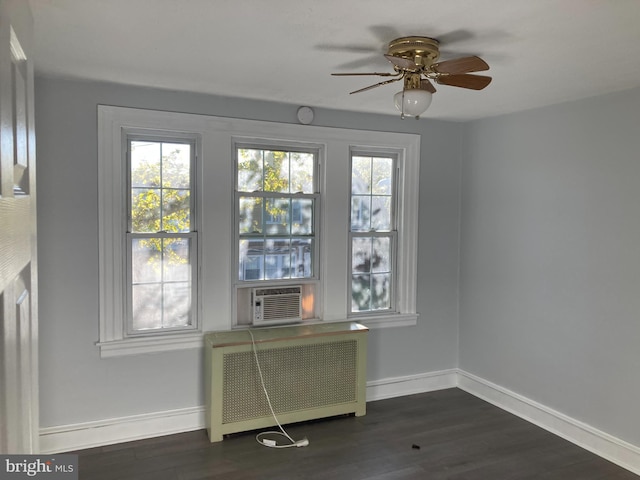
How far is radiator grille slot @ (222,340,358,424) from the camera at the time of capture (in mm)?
3412

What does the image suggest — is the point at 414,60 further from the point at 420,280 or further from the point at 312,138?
the point at 420,280

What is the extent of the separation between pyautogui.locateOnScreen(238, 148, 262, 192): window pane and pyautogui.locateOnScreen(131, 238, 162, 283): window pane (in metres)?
0.77

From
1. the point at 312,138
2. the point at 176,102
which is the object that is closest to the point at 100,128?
the point at 176,102

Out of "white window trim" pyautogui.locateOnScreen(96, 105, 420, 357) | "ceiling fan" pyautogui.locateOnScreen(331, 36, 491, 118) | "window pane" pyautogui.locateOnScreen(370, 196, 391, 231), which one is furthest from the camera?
"window pane" pyautogui.locateOnScreen(370, 196, 391, 231)

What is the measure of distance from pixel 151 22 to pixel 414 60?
4.11 ft

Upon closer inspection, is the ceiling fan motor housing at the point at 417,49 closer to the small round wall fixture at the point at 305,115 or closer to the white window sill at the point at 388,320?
the small round wall fixture at the point at 305,115

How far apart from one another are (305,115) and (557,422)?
305cm

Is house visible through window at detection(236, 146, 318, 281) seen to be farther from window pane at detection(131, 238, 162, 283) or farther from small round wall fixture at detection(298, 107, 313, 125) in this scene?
window pane at detection(131, 238, 162, 283)

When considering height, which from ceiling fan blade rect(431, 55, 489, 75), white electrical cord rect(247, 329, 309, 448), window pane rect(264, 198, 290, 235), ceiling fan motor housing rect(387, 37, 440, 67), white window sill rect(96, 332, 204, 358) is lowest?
white electrical cord rect(247, 329, 309, 448)

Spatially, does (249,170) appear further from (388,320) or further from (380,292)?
(388,320)

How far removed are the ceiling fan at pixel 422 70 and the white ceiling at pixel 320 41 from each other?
0.23ft

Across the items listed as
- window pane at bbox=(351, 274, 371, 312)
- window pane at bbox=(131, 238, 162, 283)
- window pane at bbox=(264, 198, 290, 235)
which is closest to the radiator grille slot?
window pane at bbox=(351, 274, 371, 312)

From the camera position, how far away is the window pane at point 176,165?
→ 3.45 m

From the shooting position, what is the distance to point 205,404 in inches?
140
